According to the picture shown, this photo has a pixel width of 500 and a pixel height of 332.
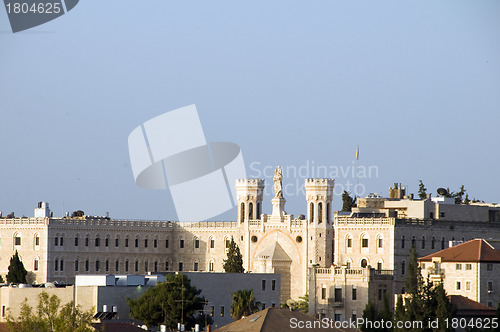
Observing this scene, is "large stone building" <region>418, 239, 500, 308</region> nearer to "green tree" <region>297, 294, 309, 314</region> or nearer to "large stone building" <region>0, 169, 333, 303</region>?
"green tree" <region>297, 294, 309, 314</region>

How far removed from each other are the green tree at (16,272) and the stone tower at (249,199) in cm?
2265

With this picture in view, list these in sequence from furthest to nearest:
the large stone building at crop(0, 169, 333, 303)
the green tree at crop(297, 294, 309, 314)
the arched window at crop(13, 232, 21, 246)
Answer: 1. the arched window at crop(13, 232, 21, 246)
2. the large stone building at crop(0, 169, 333, 303)
3. the green tree at crop(297, 294, 309, 314)

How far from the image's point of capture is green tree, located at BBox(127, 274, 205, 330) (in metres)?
102

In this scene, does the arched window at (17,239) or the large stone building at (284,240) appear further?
the arched window at (17,239)

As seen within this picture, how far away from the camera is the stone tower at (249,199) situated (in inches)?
5650

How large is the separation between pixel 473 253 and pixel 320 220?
1087 inches

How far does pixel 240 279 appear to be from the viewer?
120 meters

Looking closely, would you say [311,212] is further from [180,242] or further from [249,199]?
[180,242]

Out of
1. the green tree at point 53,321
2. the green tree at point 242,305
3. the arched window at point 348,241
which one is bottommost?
the green tree at point 53,321

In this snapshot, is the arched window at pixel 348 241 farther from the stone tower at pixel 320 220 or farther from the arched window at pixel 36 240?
the arched window at pixel 36 240

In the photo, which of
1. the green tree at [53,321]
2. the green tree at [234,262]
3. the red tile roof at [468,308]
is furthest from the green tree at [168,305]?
the green tree at [234,262]

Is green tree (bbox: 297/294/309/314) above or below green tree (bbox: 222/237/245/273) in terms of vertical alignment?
below

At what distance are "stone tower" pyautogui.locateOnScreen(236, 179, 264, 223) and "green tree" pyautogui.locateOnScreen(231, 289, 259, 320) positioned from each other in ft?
92.4

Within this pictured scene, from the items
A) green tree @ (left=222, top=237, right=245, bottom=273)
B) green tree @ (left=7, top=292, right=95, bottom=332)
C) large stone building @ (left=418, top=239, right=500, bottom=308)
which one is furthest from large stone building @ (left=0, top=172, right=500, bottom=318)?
green tree @ (left=7, top=292, right=95, bottom=332)
